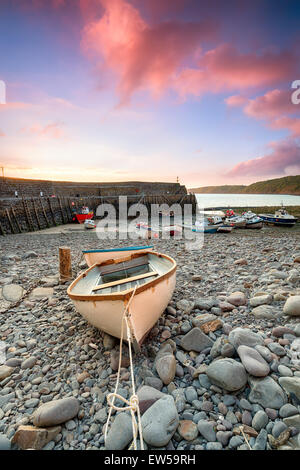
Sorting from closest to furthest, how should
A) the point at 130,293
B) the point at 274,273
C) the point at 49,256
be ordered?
1. the point at 130,293
2. the point at 274,273
3. the point at 49,256

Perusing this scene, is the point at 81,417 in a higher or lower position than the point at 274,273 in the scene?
lower

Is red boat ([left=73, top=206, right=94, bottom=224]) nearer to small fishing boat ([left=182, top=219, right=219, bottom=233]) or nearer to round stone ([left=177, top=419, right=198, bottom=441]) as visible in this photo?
small fishing boat ([left=182, top=219, right=219, bottom=233])

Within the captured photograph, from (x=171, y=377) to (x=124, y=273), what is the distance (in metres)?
4.03

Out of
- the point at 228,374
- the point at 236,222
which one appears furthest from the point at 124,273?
the point at 236,222

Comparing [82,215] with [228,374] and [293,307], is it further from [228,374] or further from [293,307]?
[228,374]

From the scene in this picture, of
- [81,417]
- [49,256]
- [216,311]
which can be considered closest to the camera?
[81,417]

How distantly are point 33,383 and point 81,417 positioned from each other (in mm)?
1167

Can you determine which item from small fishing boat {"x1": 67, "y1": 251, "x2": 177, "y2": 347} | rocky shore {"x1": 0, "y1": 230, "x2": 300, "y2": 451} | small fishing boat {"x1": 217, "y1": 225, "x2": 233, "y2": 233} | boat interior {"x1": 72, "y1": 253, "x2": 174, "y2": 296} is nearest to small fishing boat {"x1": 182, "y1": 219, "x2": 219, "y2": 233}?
small fishing boat {"x1": 217, "y1": 225, "x2": 233, "y2": 233}

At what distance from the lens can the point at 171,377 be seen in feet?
11.3

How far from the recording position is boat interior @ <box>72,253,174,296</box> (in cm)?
552

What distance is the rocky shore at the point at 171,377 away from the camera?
265 cm
